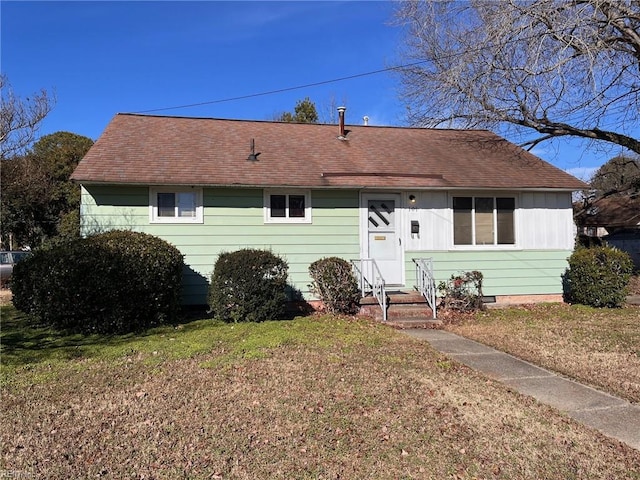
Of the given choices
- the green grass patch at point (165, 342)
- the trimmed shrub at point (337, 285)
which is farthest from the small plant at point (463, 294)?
the green grass patch at point (165, 342)

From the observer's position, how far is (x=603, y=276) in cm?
1066

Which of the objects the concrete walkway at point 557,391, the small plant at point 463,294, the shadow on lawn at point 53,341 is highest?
the small plant at point 463,294

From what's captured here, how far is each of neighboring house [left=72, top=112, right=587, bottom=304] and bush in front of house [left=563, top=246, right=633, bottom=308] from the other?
29.5 inches

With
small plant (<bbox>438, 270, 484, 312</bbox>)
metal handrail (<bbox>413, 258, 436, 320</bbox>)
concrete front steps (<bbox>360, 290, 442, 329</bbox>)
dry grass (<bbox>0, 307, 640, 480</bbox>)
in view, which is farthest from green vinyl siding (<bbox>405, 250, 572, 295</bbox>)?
dry grass (<bbox>0, 307, 640, 480</bbox>)

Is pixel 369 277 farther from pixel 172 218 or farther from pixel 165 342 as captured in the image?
pixel 165 342

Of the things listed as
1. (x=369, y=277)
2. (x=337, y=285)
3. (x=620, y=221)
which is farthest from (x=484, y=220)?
(x=620, y=221)

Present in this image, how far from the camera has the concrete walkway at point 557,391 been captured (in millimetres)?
4266

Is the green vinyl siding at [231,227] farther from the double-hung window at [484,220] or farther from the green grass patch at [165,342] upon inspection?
the double-hung window at [484,220]

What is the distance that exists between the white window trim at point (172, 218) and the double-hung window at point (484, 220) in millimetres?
5907

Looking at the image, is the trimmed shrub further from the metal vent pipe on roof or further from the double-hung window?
the metal vent pipe on roof

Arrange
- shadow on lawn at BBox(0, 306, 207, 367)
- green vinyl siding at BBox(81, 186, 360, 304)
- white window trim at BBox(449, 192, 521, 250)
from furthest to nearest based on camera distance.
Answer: white window trim at BBox(449, 192, 521, 250) → green vinyl siding at BBox(81, 186, 360, 304) → shadow on lawn at BBox(0, 306, 207, 367)

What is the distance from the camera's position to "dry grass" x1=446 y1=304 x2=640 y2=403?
584 centimetres

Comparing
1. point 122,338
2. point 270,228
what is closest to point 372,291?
point 270,228

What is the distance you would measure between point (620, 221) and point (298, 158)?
22.6m
